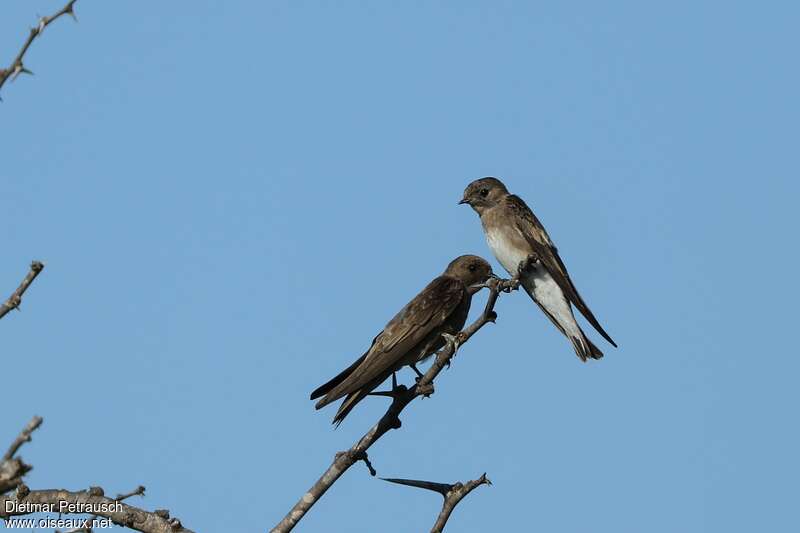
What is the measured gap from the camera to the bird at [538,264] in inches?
504

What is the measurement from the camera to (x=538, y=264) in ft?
42.6

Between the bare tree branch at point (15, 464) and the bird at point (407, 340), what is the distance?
4302mm

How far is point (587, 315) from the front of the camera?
40.7 ft

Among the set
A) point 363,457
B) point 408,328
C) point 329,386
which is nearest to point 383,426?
point 363,457

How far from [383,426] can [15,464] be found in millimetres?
3223

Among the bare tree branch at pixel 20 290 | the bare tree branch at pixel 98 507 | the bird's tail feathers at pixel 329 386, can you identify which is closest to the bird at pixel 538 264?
the bird's tail feathers at pixel 329 386

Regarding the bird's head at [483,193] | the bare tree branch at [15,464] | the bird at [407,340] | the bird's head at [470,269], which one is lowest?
the bare tree branch at [15,464]

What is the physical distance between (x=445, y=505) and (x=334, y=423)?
2.38m

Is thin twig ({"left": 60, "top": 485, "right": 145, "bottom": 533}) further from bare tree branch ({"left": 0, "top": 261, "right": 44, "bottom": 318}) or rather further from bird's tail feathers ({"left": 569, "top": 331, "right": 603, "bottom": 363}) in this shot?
bird's tail feathers ({"left": 569, "top": 331, "right": 603, "bottom": 363})

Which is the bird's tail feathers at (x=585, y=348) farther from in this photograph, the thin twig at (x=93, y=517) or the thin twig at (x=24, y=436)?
the thin twig at (x=24, y=436)

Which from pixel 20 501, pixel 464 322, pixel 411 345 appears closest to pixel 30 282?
pixel 20 501

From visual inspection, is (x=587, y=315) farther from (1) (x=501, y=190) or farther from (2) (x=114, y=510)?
(2) (x=114, y=510)

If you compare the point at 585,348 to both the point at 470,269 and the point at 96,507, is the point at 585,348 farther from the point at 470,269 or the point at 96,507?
the point at 96,507

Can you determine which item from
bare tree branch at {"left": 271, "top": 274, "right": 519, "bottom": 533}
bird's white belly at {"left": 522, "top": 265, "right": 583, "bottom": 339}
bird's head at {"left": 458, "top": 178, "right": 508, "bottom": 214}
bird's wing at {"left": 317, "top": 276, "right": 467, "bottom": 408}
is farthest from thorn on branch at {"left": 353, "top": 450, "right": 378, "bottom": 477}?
bird's head at {"left": 458, "top": 178, "right": 508, "bottom": 214}
